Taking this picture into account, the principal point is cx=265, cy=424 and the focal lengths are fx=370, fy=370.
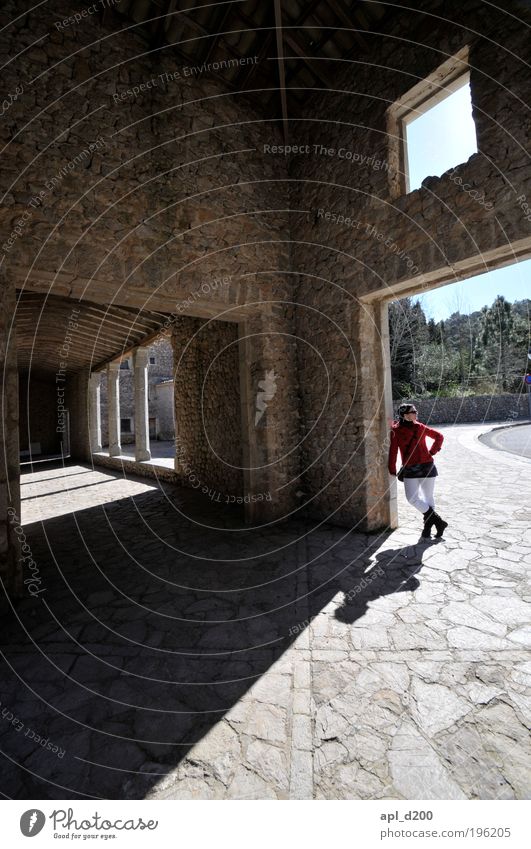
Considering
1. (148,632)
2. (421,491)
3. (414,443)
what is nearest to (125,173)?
(414,443)

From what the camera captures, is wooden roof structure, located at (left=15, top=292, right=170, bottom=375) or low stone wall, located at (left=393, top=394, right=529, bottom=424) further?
low stone wall, located at (left=393, top=394, right=529, bottom=424)

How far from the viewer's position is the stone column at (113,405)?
1303 cm

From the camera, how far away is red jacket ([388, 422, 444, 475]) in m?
4.46

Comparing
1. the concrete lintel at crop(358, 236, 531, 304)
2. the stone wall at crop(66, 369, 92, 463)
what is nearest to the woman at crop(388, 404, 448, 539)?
the concrete lintel at crop(358, 236, 531, 304)

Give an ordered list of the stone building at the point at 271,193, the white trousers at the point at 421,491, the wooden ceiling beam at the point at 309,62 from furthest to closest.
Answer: the wooden ceiling beam at the point at 309,62 < the white trousers at the point at 421,491 < the stone building at the point at 271,193

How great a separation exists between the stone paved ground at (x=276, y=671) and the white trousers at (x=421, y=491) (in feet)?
1.55

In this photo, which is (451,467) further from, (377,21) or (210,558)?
(377,21)

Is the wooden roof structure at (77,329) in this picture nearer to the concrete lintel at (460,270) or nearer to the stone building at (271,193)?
the stone building at (271,193)

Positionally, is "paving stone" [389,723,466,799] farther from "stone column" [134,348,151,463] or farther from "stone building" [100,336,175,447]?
"stone building" [100,336,175,447]

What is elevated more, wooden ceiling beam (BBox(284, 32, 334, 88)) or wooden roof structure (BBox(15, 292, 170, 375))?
wooden ceiling beam (BBox(284, 32, 334, 88))

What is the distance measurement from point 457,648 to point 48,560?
4440 millimetres

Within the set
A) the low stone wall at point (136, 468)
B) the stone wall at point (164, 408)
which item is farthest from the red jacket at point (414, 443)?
the stone wall at point (164, 408)

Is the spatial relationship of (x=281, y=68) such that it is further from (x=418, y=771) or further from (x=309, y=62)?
(x=418, y=771)

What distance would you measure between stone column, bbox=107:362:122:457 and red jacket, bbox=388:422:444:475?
10.9m
